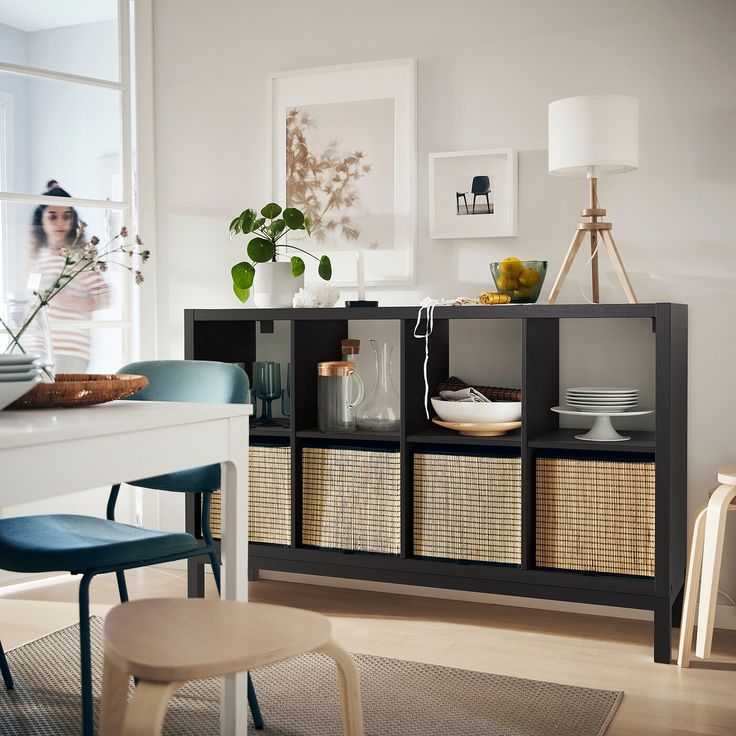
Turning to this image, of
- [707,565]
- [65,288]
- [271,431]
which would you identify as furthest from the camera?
[65,288]

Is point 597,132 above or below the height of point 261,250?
above

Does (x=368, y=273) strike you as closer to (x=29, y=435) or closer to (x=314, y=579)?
(x=314, y=579)

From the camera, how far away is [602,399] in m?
2.91

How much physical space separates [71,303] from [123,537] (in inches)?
66.1

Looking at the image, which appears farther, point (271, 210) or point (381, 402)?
point (271, 210)

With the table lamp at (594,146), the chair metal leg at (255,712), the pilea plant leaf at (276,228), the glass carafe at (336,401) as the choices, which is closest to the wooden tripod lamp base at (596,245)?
the table lamp at (594,146)

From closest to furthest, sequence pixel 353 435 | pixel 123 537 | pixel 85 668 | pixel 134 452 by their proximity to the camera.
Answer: pixel 134 452 < pixel 85 668 < pixel 123 537 < pixel 353 435

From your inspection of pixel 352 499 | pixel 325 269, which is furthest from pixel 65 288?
pixel 352 499

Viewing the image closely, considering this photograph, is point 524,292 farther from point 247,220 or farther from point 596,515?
point 247,220

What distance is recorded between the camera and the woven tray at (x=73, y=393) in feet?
6.22

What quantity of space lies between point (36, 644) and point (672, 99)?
2633 mm

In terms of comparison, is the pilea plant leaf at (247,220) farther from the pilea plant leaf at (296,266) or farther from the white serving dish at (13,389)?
the white serving dish at (13,389)

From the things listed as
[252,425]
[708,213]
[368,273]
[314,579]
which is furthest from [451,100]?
[314,579]

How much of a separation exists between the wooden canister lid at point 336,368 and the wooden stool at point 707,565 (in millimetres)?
1197
